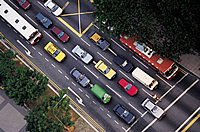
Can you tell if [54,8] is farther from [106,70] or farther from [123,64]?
[123,64]

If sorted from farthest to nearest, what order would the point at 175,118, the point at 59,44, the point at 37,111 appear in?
the point at 59,44, the point at 175,118, the point at 37,111

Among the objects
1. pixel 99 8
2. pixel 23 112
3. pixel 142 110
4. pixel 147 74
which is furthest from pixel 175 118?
pixel 23 112

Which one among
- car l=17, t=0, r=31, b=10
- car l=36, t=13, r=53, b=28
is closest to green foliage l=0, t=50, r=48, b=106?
car l=36, t=13, r=53, b=28

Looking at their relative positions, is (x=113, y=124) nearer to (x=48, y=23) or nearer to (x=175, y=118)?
(x=175, y=118)

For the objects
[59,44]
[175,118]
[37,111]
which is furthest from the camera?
Result: [59,44]

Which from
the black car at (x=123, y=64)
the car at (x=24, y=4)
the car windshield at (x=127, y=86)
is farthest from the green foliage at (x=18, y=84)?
the car windshield at (x=127, y=86)

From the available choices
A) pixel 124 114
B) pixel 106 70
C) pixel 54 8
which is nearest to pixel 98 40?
pixel 106 70

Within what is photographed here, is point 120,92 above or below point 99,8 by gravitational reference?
below
